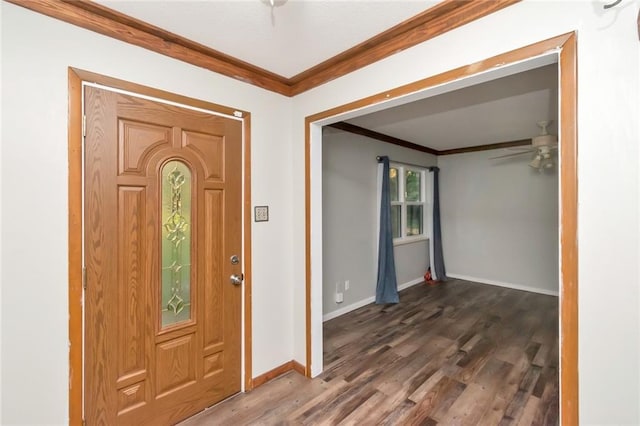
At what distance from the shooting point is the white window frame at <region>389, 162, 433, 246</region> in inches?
201

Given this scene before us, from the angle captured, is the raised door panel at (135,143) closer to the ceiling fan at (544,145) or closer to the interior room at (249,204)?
the interior room at (249,204)

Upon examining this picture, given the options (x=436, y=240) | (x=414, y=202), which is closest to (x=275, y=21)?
(x=414, y=202)

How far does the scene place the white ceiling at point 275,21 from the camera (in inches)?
60.4

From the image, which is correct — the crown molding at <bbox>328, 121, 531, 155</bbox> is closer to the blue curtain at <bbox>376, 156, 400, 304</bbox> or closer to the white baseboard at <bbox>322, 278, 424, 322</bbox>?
the blue curtain at <bbox>376, 156, 400, 304</bbox>

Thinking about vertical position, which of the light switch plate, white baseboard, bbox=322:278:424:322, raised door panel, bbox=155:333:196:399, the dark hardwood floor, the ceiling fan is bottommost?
the dark hardwood floor

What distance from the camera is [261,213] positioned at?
93.2 inches

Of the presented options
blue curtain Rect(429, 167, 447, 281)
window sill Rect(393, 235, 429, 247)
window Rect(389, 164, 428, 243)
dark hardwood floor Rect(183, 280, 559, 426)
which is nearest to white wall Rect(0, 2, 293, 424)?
dark hardwood floor Rect(183, 280, 559, 426)

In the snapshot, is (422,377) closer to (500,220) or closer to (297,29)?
(297,29)

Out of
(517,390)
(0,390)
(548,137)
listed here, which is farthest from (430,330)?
(0,390)

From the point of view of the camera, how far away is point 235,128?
2209 mm

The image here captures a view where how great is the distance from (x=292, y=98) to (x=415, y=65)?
117 cm

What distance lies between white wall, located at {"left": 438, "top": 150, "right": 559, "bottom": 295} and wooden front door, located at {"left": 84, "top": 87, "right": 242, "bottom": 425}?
4.84 meters

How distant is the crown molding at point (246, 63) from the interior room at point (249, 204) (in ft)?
0.04

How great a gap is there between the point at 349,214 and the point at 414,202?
2.05m
